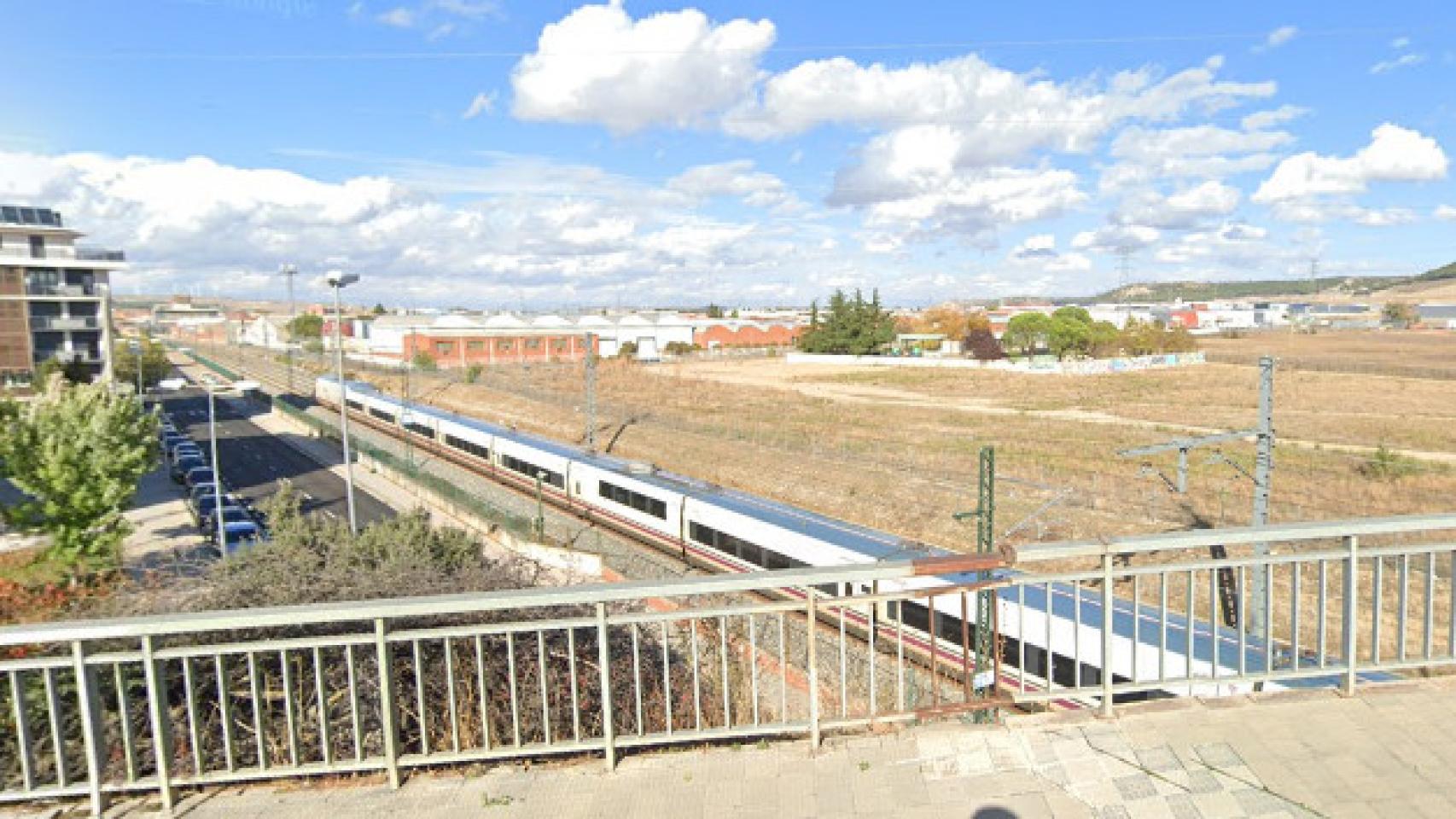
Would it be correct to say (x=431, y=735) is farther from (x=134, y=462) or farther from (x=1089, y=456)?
(x=1089, y=456)

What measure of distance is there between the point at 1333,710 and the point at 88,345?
5491 centimetres

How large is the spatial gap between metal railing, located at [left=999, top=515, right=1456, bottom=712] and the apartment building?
44.5m

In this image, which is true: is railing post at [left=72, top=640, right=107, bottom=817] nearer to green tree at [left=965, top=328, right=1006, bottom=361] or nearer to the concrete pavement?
the concrete pavement

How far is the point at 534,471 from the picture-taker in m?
30.6

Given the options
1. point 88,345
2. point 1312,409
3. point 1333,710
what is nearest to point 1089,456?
point 1312,409

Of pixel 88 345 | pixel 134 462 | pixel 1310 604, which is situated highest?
pixel 88 345

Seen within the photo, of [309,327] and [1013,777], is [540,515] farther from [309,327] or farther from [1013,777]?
[309,327]

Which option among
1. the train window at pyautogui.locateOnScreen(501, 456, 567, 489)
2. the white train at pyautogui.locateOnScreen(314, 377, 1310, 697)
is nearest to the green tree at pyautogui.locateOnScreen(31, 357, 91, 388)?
the white train at pyautogui.locateOnScreen(314, 377, 1310, 697)

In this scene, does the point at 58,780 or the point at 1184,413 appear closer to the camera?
the point at 58,780

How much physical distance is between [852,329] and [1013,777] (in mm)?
89800

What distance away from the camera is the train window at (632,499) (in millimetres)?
23000

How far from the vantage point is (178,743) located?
4.70 metres

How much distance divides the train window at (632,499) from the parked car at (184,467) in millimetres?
18857

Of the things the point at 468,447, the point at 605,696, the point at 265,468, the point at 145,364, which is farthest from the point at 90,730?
the point at 145,364
